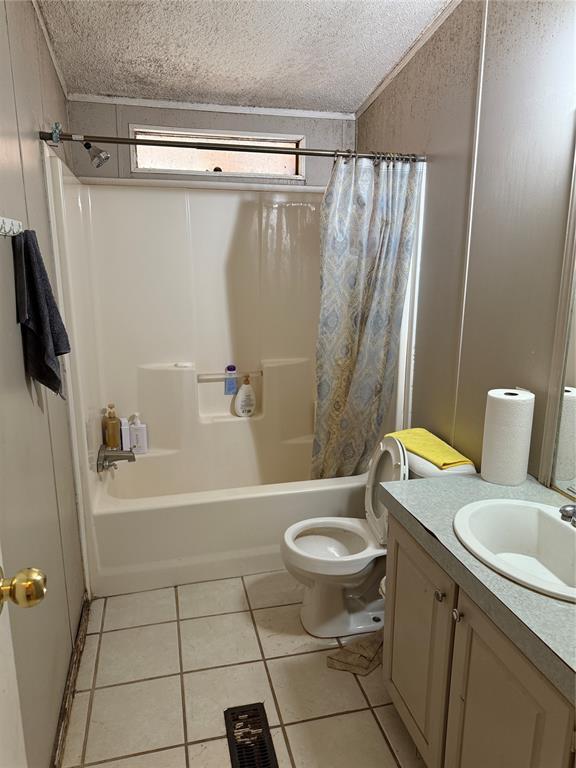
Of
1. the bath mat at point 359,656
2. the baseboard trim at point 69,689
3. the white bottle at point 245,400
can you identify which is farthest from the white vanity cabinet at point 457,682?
the white bottle at point 245,400

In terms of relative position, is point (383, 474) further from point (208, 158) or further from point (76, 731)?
point (208, 158)

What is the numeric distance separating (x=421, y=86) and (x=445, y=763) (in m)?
2.35

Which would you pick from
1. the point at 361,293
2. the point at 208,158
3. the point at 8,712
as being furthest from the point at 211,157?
the point at 8,712

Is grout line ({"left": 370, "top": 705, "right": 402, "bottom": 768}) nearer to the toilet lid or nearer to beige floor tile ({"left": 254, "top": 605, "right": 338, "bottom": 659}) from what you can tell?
beige floor tile ({"left": 254, "top": 605, "right": 338, "bottom": 659})

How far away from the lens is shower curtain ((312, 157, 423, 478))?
6.81 feet

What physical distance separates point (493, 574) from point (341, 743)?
34.9 inches

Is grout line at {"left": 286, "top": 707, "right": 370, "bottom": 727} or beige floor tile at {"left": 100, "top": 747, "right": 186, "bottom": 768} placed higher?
beige floor tile at {"left": 100, "top": 747, "right": 186, "bottom": 768}

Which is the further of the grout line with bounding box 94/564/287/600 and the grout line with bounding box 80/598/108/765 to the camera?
the grout line with bounding box 94/564/287/600

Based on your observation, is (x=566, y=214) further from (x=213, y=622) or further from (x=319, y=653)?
(x=213, y=622)

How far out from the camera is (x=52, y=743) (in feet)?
4.77

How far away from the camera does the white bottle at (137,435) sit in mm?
2797

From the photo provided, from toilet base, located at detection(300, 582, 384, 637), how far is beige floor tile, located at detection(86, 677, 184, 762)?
21.7 inches

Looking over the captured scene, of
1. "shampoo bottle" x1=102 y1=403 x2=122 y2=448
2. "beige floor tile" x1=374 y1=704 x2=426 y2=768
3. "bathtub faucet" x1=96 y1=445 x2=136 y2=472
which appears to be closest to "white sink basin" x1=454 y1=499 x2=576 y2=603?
"beige floor tile" x1=374 y1=704 x2=426 y2=768

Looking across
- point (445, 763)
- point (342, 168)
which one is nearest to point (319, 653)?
point (445, 763)
